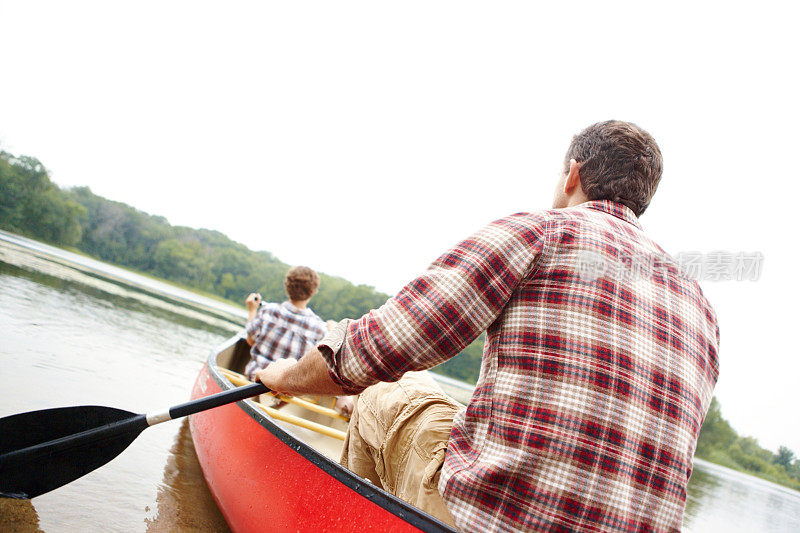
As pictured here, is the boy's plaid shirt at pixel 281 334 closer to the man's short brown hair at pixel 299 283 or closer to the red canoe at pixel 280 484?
the man's short brown hair at pixel 299 283

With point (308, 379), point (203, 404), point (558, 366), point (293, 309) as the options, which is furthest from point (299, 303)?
point (558, 366)

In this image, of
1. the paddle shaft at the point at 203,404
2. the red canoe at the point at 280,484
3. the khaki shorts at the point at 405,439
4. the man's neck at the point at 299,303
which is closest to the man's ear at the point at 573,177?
the khaki shorts at the point at 405,439

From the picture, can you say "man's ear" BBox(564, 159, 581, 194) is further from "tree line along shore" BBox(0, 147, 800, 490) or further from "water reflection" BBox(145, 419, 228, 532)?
"tree line along shore" BBox(0, 147, 800, 490)

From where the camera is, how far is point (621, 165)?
1.69 m

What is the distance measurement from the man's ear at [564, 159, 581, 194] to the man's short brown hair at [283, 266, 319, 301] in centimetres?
344

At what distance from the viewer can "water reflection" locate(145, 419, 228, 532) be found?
3.47m

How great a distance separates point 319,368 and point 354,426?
2.68ft

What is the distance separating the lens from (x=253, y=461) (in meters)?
2.91

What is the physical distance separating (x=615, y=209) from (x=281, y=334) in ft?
12.0

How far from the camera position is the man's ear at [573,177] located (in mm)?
1763

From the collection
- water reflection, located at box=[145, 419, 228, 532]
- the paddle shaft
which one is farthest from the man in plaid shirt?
water reflection, located at box=[145, 419, 228, 532]

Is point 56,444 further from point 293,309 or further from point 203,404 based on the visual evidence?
point 293,309

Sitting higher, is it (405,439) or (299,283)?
(299,283)

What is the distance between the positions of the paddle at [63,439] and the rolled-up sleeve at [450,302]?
105 cm
